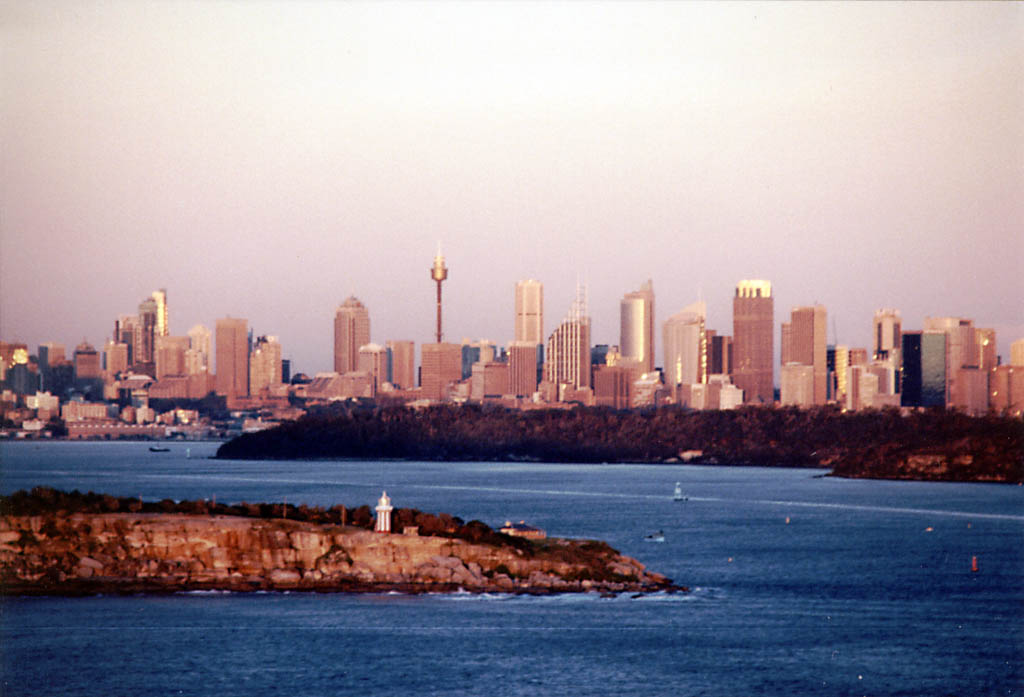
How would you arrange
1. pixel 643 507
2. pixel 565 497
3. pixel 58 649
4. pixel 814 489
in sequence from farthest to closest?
pixel 814 489 → pixel 565 497 → pixel 643 507 → pixel 58 649

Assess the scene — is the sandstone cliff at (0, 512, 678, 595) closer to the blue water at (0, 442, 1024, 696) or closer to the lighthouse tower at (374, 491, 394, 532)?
the lighthouse tower at (374, 491, 394, 532)

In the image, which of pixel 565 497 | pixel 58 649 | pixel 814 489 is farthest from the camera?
pixel 814 489

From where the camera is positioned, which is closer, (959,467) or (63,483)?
(63,483)

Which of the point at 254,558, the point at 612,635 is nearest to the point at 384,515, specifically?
the point at 254,558

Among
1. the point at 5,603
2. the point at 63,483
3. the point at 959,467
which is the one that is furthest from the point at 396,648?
the point at 959,467

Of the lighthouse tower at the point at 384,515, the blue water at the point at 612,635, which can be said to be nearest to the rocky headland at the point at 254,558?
the lighthouse tower at the point at 384,515

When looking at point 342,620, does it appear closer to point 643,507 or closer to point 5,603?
point 5,603

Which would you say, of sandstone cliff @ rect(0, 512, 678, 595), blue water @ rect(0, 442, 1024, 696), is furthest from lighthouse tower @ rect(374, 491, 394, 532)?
blue water @ rect(0, 442, 1024, 696)

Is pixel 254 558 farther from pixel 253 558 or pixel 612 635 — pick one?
pixel 612 635
